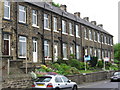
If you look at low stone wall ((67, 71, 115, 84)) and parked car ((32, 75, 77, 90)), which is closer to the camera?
parked car ((32, 75, 77, 90))

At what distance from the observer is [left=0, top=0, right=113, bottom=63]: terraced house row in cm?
2503

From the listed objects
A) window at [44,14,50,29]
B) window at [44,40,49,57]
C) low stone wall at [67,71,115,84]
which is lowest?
low stone wall at [67,71,115,84]

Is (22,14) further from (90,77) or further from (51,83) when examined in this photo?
(51,83)

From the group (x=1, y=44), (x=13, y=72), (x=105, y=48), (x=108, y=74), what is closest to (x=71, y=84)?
(x=13, y=72)

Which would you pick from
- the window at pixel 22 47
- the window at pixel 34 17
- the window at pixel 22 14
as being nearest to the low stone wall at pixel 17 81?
the window at pixel 22 47

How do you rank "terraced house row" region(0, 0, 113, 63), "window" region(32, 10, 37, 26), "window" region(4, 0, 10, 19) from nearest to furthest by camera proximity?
"window" region(4, 0, 10, 19) < "terraced house row" region(0, 0, 113, 63) < "window" region(32, 10, 37, 26)

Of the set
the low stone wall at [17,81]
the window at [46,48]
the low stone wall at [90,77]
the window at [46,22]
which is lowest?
the low stone wall at [90,77]

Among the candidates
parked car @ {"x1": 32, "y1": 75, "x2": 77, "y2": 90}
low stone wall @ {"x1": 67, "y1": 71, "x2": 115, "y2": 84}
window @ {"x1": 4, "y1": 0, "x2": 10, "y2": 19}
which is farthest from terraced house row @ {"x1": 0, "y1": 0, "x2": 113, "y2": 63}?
parked car @ {"x1": 32, "y1": 75, "x2": 77, "y2": 90}

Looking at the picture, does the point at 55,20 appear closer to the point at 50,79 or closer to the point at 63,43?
the point at 63,43

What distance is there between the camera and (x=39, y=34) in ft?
98.9

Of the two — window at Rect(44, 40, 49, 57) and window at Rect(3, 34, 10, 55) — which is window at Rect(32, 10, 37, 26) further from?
window at Rect(3, 34, 10, 55)

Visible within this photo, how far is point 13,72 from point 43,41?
10.4 metres

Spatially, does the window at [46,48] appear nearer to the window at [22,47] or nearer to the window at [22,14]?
the window at [22,47]

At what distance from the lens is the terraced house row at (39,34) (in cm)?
2503
